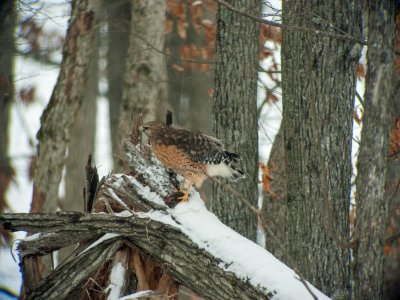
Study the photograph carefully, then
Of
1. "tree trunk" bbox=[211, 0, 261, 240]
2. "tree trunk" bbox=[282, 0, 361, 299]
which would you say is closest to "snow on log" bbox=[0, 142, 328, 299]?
"tree trunk" bbox=[282, 0, 361, 299]

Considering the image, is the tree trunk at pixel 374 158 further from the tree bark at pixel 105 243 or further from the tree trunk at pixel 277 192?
the tree trunk at pixel 277 192

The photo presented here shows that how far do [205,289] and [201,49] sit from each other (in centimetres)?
805

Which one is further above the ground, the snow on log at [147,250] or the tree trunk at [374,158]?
the tree trunk at [374,158]

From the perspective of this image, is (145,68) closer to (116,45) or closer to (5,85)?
(116,45)

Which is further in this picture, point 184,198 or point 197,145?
point 197,145

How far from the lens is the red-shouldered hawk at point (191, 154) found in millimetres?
6746

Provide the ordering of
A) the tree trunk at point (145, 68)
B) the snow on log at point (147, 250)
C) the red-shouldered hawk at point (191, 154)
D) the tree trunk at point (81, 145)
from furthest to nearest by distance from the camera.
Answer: the tree trunk at point (81, 145) < the tree trunk at point (145, 68) < the red-shouldered hawk at point (191, 154) < the snow on log at point (147, 250)

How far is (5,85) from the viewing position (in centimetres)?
1142

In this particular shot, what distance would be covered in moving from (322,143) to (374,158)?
115 cm

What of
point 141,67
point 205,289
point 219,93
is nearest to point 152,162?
point 219,93

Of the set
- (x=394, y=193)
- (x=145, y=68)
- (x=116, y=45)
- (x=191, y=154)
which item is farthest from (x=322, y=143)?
(x=116, y=45)

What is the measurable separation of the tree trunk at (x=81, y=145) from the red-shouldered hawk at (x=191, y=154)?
5639mm

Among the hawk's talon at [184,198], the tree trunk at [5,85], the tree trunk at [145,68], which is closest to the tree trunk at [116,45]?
the tree trunk at [145,68]

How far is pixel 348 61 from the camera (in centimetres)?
602
